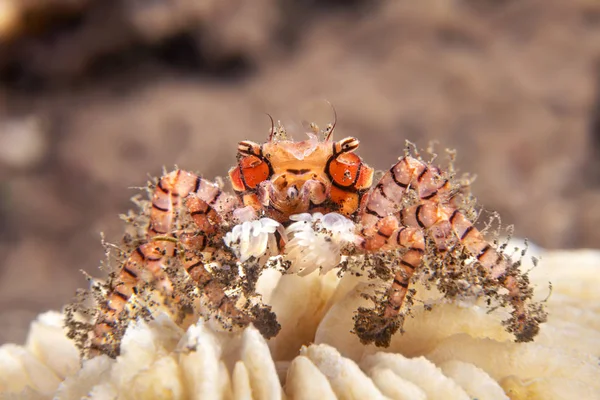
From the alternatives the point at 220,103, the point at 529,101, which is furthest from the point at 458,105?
the point at 220,103

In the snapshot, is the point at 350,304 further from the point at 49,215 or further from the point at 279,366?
the point at 49,215

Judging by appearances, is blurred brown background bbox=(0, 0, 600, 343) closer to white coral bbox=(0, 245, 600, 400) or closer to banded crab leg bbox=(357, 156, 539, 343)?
banded crab leg bbox=(357, 156, 539, 343)

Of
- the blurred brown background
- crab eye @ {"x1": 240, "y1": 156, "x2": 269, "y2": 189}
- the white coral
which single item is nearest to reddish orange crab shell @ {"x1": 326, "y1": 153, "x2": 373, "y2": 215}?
crab eye @ {"x1": 240, "y1": 156, "x2": 269, "y2": 189}

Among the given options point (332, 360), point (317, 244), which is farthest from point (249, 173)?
point (332, 360)

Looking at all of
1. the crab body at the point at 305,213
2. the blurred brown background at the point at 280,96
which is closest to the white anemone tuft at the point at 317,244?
the crab body at the point at 305,213

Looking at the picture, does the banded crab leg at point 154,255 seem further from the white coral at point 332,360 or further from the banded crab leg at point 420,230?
the banded crab leg at point 420,230
